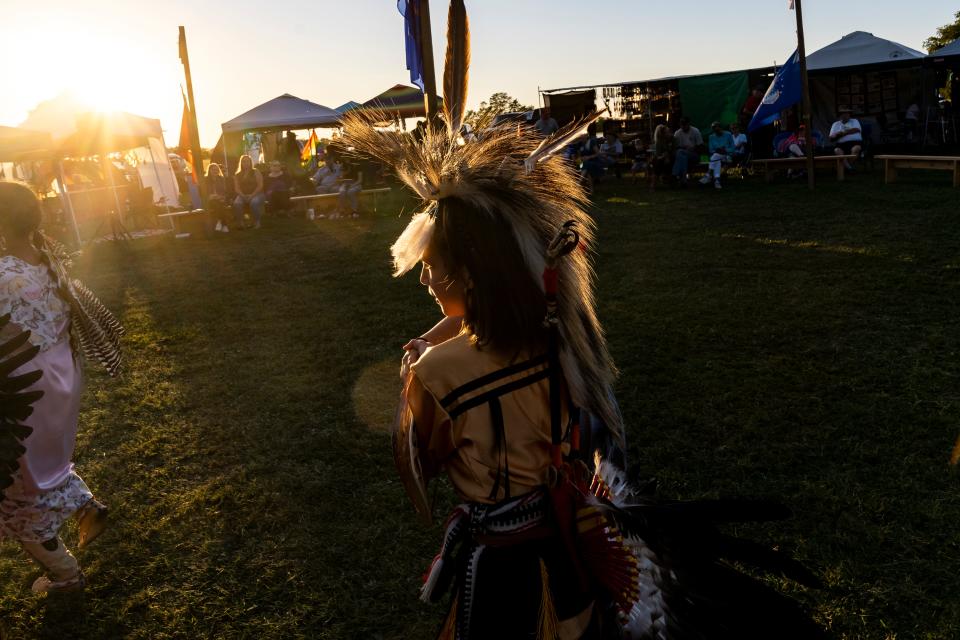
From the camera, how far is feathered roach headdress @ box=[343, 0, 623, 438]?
1726 millimetres

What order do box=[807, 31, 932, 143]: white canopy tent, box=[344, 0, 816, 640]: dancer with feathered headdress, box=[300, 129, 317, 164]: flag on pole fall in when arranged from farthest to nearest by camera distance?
box=[300, 129, 317, 164]: flag on pole, box=[807, 31, 932, 143]: white canopy tent, box=[344, 0, 816, 640]: dancer with feathered headdress

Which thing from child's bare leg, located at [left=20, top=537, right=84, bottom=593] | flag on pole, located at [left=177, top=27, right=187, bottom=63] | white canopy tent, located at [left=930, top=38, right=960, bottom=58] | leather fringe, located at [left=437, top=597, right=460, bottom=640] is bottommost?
child's bare leg, located at [left=20, top=537, right=84, bottom=593]

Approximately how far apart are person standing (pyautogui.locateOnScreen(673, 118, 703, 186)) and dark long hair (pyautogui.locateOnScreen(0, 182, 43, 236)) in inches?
584

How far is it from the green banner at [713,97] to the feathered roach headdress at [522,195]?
21.4 meters

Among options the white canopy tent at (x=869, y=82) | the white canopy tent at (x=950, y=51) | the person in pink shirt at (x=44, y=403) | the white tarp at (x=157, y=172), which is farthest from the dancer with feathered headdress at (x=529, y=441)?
the white canopy tent at (x=950, y=51)

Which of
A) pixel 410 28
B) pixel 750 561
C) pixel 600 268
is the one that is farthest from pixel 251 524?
pixel 600 268

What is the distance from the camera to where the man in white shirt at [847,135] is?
16.9 m

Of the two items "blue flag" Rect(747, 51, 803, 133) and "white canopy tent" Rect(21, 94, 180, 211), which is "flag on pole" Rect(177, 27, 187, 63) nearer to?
"white canopy tent" Rect(21, 94, 180, 211)

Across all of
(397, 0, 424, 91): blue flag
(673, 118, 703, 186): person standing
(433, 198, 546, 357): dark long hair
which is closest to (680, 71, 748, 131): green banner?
(673, 118, 703, 186): person standing

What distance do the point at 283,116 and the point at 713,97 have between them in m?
11.8

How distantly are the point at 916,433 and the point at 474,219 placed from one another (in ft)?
11.5

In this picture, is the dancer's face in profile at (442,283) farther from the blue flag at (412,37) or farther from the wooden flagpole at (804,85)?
the wooden flagpole at (804,85)

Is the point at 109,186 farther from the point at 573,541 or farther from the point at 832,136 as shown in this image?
the point at 573,541

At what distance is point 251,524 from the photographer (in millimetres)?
3854
